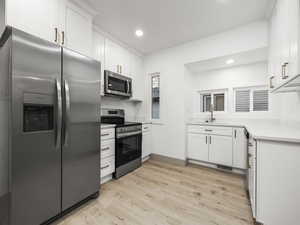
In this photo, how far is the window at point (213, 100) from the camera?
3339mm

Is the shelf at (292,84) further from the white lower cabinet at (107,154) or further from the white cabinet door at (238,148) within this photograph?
the white lower cabinet at (107,154)

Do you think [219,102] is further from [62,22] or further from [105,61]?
[62,22]

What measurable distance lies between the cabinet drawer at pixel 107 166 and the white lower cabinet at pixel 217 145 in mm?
1732

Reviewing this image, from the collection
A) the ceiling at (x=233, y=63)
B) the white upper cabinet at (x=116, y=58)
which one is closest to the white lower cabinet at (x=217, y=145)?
the ceiling at (x=233, y=63)

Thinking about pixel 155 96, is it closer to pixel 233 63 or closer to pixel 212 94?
pixel 212 94

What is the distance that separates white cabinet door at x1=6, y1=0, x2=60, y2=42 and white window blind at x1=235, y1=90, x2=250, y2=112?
3556 mm

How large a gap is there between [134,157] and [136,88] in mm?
1638

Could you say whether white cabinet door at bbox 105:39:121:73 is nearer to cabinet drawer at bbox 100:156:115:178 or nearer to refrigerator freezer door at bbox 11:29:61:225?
refrigerator freezer door at bbox 11:29:61:225

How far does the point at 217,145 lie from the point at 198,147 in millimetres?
393

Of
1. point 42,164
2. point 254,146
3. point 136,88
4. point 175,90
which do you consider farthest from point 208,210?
point 136,88

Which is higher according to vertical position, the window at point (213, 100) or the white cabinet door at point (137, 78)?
the white cabinet door at point (137, 78)

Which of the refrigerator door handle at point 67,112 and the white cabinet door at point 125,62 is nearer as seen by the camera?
the refrigerator door handle at point 67,112

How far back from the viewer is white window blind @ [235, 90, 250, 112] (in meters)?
3.04

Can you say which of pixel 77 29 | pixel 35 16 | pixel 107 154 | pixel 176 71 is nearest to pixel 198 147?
pixel 176 71
